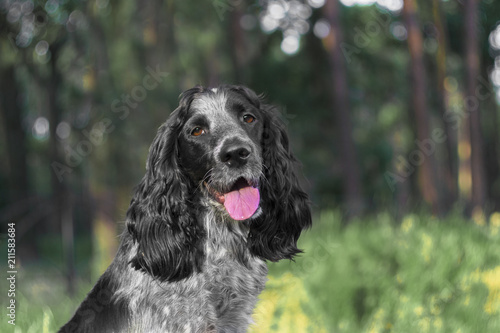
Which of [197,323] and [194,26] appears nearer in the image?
[197,323]

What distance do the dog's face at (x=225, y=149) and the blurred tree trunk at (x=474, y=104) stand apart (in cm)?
1130

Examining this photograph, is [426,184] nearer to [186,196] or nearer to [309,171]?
[309,171]

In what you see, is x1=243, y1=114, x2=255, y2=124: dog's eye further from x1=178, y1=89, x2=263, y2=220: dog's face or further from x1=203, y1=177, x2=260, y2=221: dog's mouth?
x1=203, y1=177, x2=260, y2=221: dog's mouth

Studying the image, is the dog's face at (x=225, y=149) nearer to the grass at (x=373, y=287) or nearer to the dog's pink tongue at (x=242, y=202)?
the dog's pink tongue at (x=242, y=202)

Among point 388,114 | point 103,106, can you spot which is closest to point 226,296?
point 103,106

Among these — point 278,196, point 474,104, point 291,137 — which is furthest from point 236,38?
point 278,196

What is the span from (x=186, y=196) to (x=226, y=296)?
0.74 metres

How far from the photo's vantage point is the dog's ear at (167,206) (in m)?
3.46

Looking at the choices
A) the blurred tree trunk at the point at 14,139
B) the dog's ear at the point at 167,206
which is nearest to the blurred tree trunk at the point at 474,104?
the dog's ear at the point at 167,206

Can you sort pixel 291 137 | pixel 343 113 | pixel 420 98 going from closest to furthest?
1. pixel 291 137
2. pixel 343 113
3. pixel 420 98

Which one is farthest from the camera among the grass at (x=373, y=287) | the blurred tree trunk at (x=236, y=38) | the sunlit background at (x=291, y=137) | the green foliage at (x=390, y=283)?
the blurred tree trunk at (x=236, y=38)

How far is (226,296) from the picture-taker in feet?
10.6

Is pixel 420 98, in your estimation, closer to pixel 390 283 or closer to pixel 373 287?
pixel 390 283

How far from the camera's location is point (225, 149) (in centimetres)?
316
